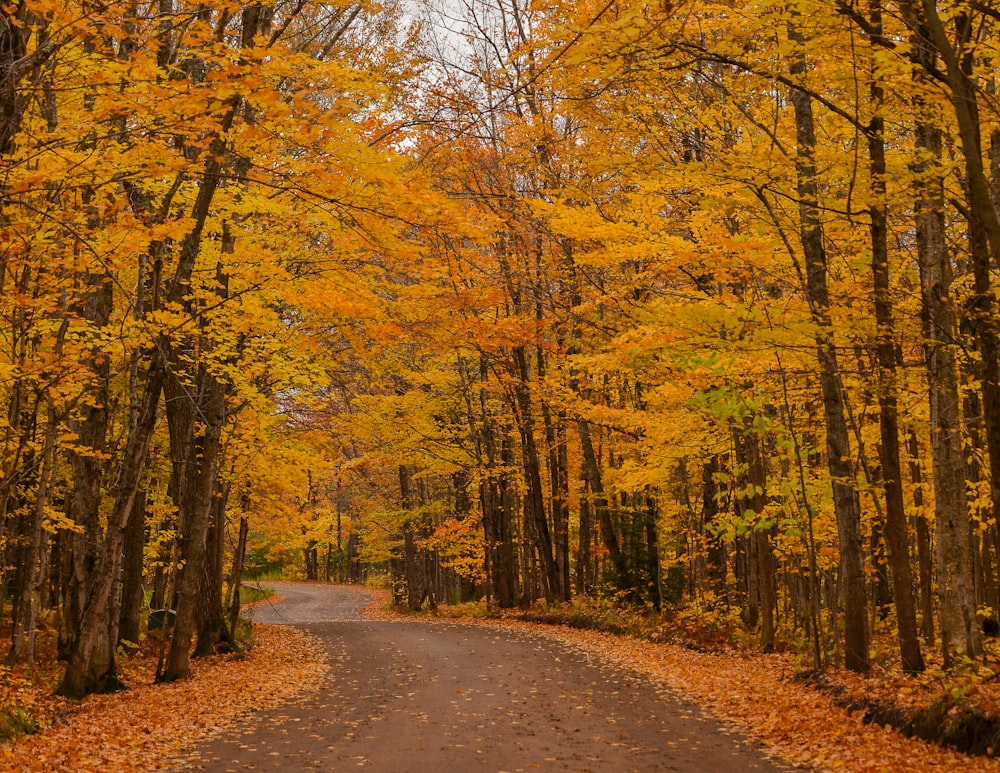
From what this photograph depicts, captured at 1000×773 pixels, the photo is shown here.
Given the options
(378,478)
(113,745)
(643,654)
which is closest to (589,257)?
(643,654)

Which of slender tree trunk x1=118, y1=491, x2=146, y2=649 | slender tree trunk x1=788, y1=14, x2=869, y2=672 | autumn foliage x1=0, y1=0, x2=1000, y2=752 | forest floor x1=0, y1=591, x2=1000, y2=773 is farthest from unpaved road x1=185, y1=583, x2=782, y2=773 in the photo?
slender tree trunk x1=118, y1=491, x2=146, y2=649

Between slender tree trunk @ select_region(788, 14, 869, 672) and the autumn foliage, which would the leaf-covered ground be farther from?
slender tree trunk @ select_region(788, 14, 869, 672)

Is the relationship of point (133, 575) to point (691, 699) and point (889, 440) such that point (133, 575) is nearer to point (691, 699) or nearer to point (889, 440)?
point (691, 699)

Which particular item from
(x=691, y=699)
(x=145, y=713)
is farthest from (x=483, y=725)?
(x=145, y=713)

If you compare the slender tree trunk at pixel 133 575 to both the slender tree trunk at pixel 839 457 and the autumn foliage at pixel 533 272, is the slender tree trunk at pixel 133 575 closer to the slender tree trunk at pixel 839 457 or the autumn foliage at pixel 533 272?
the autumn foliage at pixel 533 272

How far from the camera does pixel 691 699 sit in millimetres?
10664

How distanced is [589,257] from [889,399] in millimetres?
5033

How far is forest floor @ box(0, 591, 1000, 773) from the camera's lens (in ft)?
23.8

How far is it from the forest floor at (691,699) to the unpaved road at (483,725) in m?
0.43

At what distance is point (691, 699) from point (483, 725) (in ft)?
10.1

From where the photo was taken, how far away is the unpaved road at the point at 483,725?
747 centimetres

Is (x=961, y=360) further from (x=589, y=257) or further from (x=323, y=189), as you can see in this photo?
(x=323, y=189)

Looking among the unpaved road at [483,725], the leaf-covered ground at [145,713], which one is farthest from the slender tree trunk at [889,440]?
the leaf-covered ground at [145,713]

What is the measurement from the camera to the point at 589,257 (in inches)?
510
